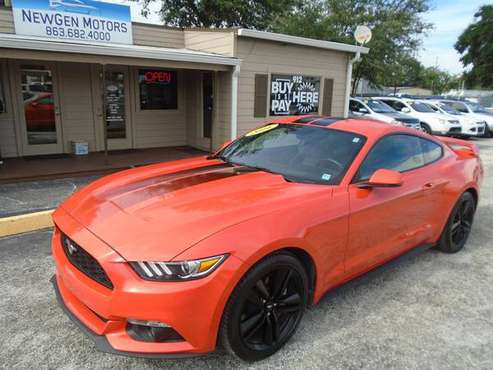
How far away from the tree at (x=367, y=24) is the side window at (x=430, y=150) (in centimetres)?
1632

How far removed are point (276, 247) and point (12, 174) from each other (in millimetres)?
6473

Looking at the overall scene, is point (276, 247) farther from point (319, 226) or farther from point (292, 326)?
point (292, 326)

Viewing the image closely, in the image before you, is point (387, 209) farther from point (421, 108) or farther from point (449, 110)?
point (449, 110)

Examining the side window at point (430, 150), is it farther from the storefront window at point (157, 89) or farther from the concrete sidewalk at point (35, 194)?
the storefront window at point (157, 89)

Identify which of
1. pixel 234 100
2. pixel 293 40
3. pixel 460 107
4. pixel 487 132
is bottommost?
pixel 487 132

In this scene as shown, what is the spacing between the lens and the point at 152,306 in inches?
82.0

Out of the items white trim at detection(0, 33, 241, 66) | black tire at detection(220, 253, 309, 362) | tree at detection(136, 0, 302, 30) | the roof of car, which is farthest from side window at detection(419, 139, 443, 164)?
tree at detection(136, 0, 302, 30)

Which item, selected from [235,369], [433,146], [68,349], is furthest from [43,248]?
[433,146]

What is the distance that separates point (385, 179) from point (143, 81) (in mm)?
8589

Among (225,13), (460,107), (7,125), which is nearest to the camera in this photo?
(7,125)

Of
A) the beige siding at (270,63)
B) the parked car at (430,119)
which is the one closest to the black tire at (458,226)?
the beige siding at (270,63)

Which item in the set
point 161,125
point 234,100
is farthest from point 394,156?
point 161,125

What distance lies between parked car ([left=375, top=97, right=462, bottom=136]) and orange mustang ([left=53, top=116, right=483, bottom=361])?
12.7 meters

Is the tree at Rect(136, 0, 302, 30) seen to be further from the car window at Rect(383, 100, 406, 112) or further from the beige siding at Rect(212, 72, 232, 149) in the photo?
the beige siding at Rect(212, 72, 232, 149)
